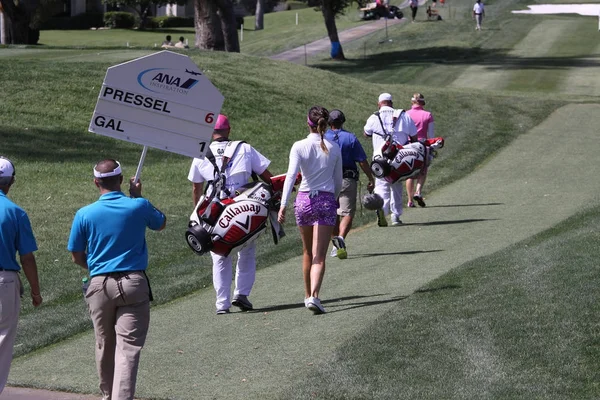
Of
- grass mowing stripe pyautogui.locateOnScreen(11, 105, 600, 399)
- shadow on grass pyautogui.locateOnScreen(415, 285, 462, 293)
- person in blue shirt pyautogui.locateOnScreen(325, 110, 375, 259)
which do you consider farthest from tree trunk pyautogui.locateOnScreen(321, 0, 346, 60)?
shadow on grass pyautogui.locateOnScreen(415, 285, 462, 293)

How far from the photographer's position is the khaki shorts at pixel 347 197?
1302cm

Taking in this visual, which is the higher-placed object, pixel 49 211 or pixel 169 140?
pixel 169 140

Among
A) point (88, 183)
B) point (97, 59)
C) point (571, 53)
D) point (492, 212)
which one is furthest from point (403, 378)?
point (571, 53)

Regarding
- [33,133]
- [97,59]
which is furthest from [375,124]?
[97,59]

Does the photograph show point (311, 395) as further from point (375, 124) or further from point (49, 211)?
point (49, 211)

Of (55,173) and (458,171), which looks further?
(458,171)

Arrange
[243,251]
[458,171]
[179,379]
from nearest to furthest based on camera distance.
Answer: [179,379], [243,251], [458,171]

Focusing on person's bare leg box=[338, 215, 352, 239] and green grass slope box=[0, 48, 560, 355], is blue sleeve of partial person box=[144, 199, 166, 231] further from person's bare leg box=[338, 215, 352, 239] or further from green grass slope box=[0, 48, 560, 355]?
person's bare leg box=[338, 215, 352, 239]

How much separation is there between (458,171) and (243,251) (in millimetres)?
12303

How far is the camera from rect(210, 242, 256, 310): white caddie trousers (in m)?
10.6

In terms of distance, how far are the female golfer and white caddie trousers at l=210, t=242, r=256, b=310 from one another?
2.40 feet

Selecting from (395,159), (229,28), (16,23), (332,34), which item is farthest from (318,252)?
(332,34)

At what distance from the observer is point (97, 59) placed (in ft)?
98.9

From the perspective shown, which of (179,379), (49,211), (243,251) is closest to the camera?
(179,379)
